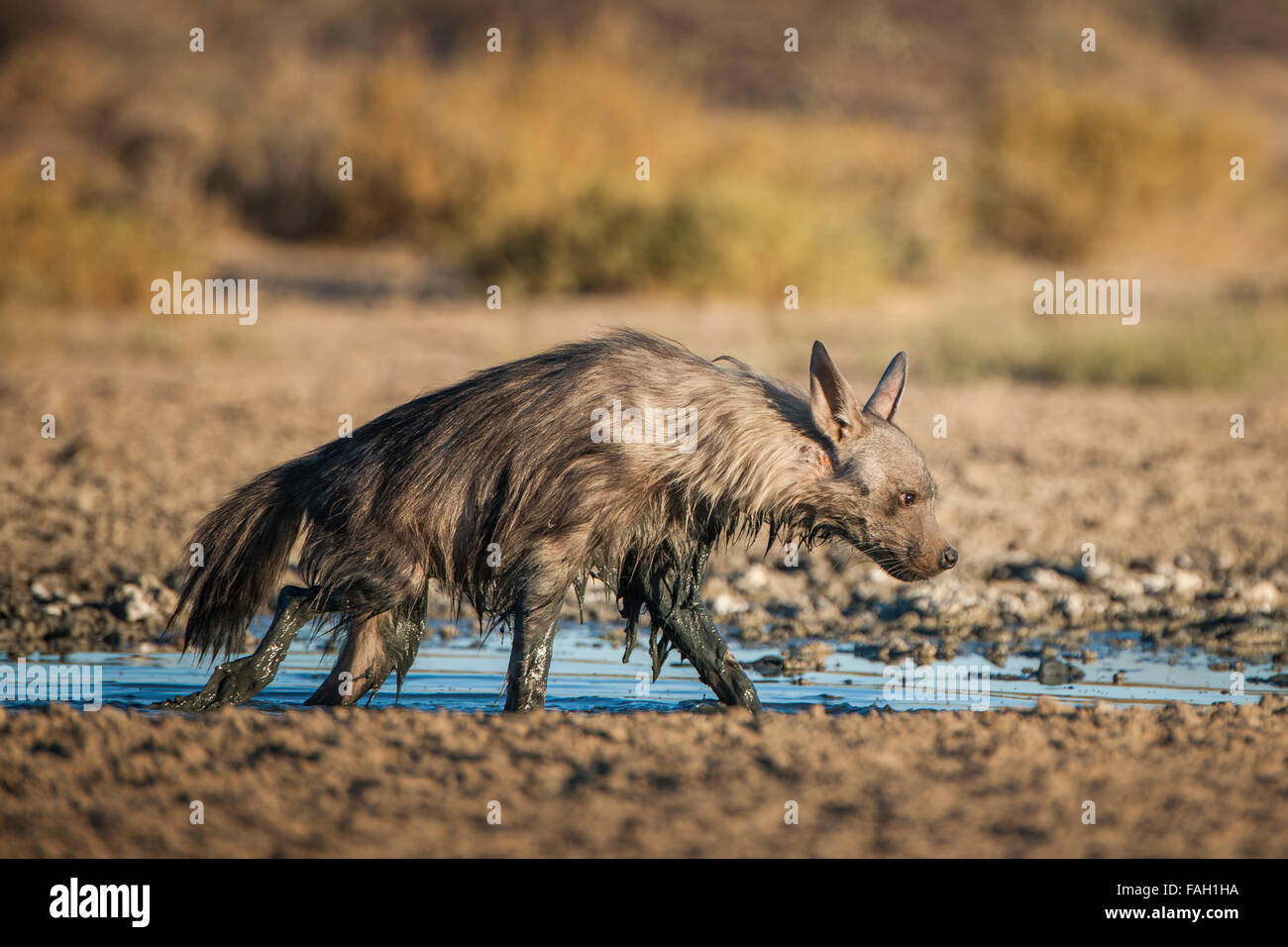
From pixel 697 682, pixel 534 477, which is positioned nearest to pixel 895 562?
pixel 534 477

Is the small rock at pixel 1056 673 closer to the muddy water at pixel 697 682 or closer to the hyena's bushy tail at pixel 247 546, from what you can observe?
the muddy water at pixel 697 682

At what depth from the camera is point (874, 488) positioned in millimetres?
5230

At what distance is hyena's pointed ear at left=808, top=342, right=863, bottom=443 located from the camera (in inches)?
200

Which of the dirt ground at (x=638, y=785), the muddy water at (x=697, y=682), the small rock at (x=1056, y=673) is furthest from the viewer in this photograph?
the small rock at (x=1056, y=673)

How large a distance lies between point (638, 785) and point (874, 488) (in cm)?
152

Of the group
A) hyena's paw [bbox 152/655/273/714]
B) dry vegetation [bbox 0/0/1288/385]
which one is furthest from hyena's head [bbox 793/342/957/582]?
dry vegetation [bbox 0/0/1288/385]

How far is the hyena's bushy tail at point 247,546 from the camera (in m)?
5.46

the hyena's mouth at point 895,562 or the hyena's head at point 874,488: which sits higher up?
the hyena's head at point 874,488

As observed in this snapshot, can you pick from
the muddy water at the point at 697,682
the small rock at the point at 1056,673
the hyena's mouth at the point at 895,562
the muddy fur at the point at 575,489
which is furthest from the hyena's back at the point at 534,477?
the small rock at the point at 1056,673

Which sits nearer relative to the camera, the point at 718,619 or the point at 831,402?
the point at 831,402

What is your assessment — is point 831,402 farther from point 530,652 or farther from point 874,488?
point 530,652

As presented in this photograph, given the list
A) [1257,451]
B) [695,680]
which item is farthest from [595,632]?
[1257,451]
